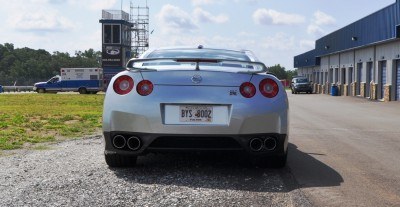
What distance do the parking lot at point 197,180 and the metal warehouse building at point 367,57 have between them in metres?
24.5

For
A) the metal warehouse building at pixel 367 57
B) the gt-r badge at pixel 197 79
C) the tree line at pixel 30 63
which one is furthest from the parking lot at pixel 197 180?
the tree line at pixel 30 63

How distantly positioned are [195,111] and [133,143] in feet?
2.50

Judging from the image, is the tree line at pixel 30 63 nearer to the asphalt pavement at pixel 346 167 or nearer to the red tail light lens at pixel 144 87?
the asphalt pavement at pixel 346 167

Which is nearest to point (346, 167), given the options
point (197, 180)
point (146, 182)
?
point (197, 180)

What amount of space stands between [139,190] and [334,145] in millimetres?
4900

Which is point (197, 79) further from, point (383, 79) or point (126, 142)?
point (383, 79)

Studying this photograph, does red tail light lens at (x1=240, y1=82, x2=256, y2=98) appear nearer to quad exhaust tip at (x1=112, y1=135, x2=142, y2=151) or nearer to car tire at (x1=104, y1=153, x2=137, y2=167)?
quad exhaust tip at (x1=112, y1=135, x2=142, y2=151)

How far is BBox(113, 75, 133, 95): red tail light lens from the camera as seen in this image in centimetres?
559

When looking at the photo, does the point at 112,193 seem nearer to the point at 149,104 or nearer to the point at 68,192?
the point at 68,192

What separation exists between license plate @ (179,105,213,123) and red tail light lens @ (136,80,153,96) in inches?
15.4

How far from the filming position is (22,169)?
597cm

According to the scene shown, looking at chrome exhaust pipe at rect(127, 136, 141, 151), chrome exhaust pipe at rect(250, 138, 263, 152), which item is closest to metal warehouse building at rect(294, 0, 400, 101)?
chrome exhaust pipe at rect(250, 138, 263, 152)

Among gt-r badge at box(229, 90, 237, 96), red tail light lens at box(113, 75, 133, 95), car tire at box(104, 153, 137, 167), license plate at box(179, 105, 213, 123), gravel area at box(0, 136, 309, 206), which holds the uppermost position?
red tail light lens at box(113, 75, 133, 95)

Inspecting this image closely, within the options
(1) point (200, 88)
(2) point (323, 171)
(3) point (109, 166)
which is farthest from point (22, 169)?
(2) point (323, 171)
